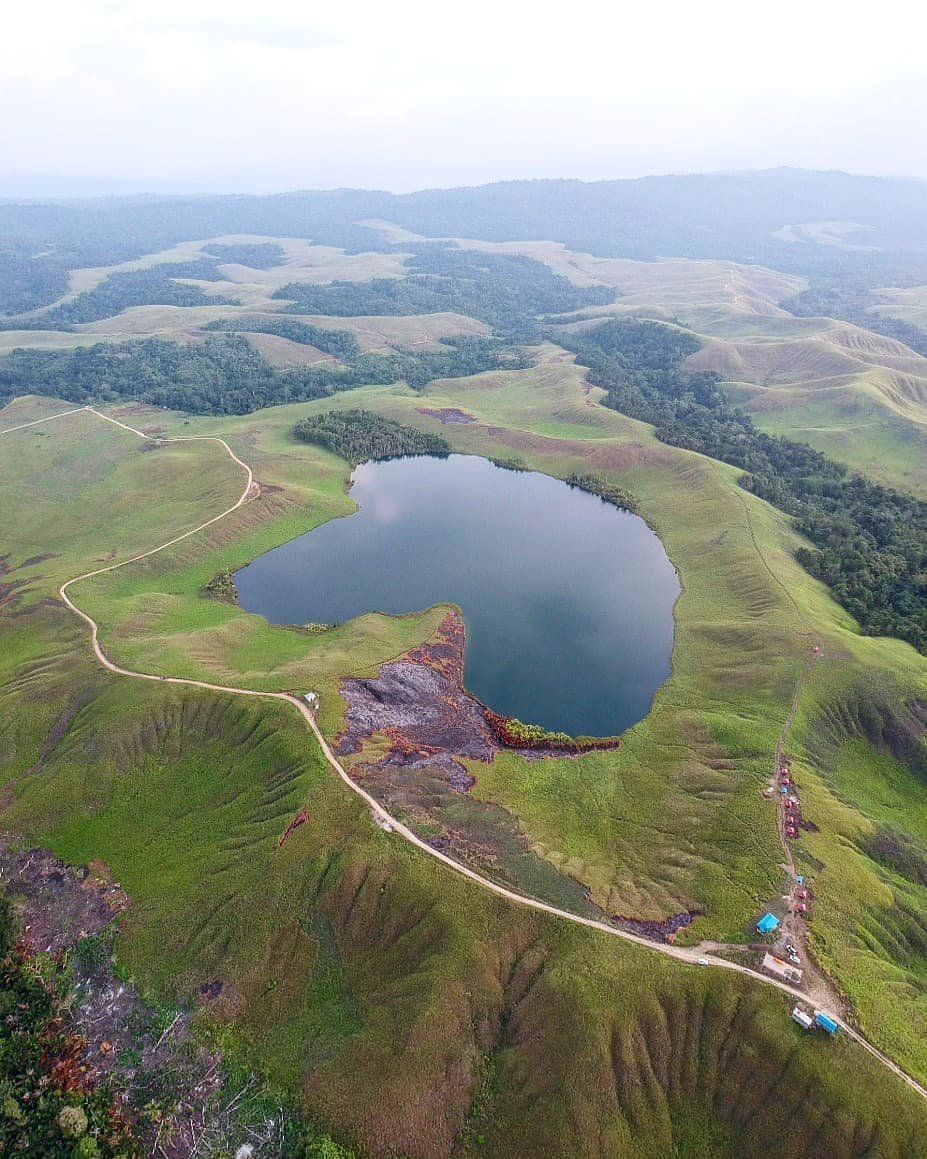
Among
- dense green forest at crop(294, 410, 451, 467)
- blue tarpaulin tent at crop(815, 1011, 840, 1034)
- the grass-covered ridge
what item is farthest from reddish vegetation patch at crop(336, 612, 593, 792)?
dense green forest at crop(294, 410, 451, 467)

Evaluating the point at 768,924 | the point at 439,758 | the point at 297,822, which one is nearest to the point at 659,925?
the point at 768,924

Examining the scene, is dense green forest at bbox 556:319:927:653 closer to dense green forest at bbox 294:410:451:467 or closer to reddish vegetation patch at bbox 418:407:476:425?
reddish vegetation patch at bbox 418:407:476:425

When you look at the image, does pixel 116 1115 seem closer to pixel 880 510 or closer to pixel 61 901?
pixel 61 901

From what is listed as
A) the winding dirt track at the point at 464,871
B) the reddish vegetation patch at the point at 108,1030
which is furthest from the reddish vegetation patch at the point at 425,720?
the reddish vegetation patch at the point at 108,1030

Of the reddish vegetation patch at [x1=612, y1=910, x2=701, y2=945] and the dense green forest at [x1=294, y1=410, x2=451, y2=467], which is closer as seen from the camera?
the reddish vegetation patch at [x1=612, y1=910, x2=701, y2=945]

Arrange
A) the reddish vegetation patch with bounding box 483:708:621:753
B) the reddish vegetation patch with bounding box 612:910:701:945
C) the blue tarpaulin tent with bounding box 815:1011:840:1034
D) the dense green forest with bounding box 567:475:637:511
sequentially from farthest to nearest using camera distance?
the dense green forest with bounding box 567:475:637:511 → the reddish vegetation patch with bounding box 483:708:621:753 → the reddish vegetation patch with bounding box 612:910:701:945 → the blue tarpaulin tent with bounding box 815:1011:840:1034

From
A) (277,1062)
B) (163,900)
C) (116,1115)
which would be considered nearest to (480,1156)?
(277,1062)

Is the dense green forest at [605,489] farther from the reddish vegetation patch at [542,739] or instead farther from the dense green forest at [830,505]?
the reddish vegetation patch at [542,739]
